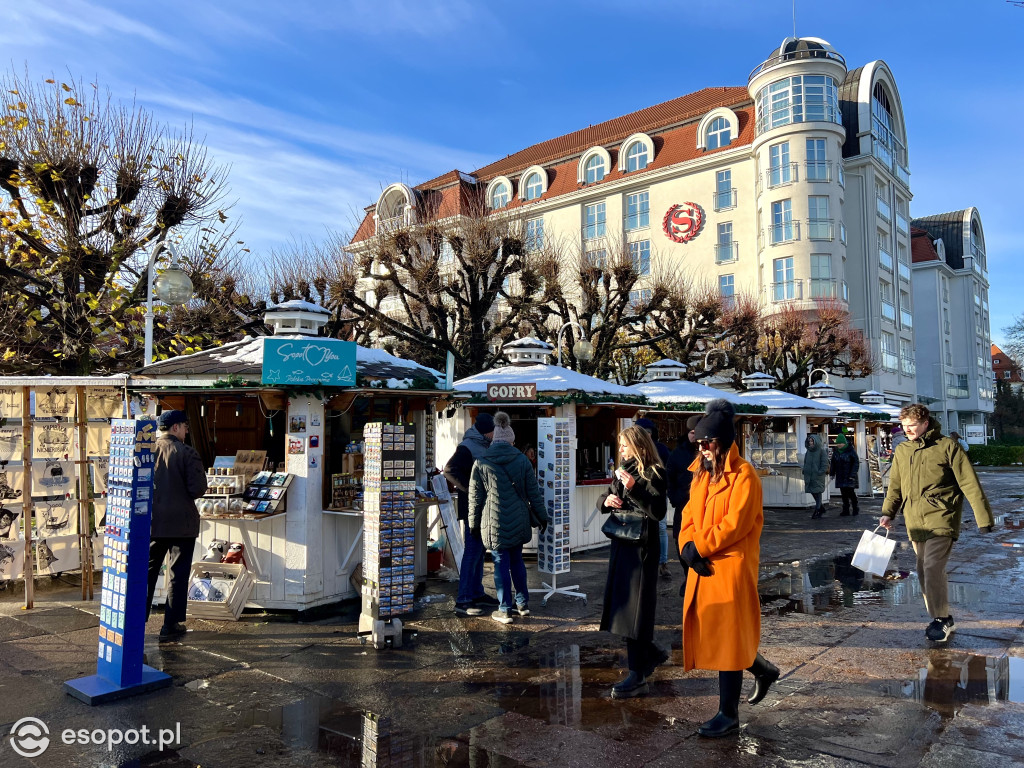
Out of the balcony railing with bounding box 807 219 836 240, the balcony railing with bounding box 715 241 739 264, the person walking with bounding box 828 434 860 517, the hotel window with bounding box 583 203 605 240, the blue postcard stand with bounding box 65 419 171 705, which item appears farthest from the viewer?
the hotel window with bounding box 583 203 605 240

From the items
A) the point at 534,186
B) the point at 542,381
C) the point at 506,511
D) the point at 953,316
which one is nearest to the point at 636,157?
the point at 534,186

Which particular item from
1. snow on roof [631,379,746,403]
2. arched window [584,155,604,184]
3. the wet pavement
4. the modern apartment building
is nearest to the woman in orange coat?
the wet pavement

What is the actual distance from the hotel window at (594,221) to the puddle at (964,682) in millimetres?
36284

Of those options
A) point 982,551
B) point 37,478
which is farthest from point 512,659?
point 982,551

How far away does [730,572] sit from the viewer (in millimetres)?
3881

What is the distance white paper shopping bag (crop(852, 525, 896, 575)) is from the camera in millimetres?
6328

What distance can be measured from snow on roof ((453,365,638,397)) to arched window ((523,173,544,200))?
32.4m

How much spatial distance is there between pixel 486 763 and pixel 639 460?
6.92 feet

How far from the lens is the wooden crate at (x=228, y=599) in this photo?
6.38 meters

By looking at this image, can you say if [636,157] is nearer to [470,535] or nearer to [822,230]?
[822,230]

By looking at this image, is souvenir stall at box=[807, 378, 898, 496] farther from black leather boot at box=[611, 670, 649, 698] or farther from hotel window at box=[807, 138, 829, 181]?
hotel window at box=[807, 138, 829, 181]

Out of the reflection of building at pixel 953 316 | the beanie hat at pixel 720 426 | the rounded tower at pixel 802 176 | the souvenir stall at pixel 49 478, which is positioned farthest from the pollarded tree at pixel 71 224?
the reflection of building at pixel 953 316

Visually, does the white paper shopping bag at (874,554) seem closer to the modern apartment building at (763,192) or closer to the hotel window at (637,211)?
the modern apartment building at (763,192)

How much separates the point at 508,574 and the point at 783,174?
32771 millimetres
